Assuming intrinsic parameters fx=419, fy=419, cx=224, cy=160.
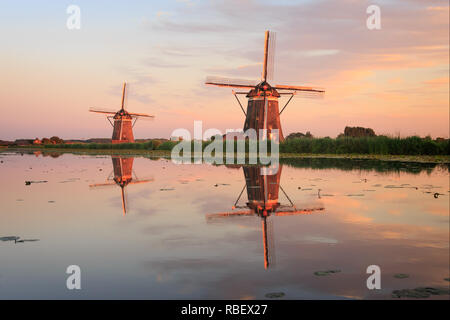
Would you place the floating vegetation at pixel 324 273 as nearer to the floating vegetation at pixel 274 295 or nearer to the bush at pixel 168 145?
the floating vegetation at pixel 274 295

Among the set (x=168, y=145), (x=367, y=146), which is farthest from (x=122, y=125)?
(x=367, y=146)

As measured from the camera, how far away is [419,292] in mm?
4500

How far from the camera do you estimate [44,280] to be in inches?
200

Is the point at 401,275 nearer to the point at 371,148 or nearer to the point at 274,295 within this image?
the point at 274,295

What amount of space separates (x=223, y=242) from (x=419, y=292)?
3334 mm

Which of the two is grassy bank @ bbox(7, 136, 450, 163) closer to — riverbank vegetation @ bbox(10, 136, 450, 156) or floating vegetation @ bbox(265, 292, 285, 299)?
riverbank vegetation @ bbox(10, 136, 450, 156)

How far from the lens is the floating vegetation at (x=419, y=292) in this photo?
443cm

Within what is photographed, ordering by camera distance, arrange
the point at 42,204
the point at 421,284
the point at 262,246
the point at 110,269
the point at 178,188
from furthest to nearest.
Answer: the point at 178,188 < the point at 42,204 < the point at 262,246 < the point at 110,269 < the point at 421,284

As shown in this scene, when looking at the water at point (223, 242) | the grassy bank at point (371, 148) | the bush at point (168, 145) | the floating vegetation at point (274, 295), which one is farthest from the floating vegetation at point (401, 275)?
the bush at point (168, 145)

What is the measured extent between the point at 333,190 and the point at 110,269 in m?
9.58

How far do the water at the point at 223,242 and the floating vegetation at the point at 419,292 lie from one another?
17 cm

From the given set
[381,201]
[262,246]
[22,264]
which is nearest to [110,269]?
[22,264]
